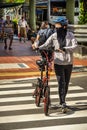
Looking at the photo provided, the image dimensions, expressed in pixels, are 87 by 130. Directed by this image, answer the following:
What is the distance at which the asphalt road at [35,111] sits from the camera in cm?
822

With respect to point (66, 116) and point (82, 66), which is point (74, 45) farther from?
point (82, 66)

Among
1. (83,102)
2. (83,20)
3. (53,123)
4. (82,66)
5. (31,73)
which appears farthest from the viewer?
(83,20)

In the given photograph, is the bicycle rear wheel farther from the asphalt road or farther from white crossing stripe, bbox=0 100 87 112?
white crossing stripe, bbox=0 100 87 112

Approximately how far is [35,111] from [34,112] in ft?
0.29

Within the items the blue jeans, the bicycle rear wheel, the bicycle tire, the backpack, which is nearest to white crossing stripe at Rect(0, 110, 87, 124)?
the bicycle rear wheel

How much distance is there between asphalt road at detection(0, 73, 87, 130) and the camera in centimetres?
822

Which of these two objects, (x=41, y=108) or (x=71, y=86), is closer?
(x=41, y=108)

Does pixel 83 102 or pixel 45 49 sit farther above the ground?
pixel 45 49

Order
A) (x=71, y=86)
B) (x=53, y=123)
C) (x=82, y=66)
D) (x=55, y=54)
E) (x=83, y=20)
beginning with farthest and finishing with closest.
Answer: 1. (x=83, y=20)
2. (x=82, y=66)
3. (x=71, y=86)
4. (x=55, y=54)
5. (x=53, y=123)

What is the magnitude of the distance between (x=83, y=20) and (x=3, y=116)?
12852mm

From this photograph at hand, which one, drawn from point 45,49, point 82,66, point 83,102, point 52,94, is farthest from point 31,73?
point 45,49

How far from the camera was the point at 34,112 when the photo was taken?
365 inches

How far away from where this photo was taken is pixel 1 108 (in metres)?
9.72

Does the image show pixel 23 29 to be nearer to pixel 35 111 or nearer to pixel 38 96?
pixel 38 96
